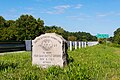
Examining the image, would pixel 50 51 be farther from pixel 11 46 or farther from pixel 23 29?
pixel 23 29

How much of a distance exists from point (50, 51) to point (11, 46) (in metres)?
15.5

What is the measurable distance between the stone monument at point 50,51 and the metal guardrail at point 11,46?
40.9 ft

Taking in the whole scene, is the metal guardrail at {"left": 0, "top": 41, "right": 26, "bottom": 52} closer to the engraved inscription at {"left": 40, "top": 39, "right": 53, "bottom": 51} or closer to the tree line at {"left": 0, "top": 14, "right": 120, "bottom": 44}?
the engraved inscription at {"left": 40, "top": 39, "right": 53, "bottom": 51}

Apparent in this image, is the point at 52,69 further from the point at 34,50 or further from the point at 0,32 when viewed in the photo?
the point at 0,32

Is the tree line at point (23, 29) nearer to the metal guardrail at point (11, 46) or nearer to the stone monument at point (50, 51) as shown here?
the metal guardrail at point (11, 46)

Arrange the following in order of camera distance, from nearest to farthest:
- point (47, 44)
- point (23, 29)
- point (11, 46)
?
1. point (47, 44)
2. point (11, 46)
3. point (23, 29)

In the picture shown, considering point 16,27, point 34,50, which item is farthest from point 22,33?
point 34,50

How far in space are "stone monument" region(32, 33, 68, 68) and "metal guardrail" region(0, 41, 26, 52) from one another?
1245 centimetres

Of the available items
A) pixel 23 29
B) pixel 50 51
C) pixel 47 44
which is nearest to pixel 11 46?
pixel 47 44

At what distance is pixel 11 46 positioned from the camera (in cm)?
2675

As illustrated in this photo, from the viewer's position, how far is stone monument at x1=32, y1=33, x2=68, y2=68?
11703 mm

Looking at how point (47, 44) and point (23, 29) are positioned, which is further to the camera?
point (23, 29)

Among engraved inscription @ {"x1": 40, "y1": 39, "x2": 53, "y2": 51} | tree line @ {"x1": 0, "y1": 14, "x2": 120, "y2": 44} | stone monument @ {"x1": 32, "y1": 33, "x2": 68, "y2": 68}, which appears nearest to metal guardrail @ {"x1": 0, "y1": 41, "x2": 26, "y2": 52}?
stone monument @ {"x1": 32, "y1": 33, "x2": 68, "y2": 68}

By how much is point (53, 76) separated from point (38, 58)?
11.9 feet
